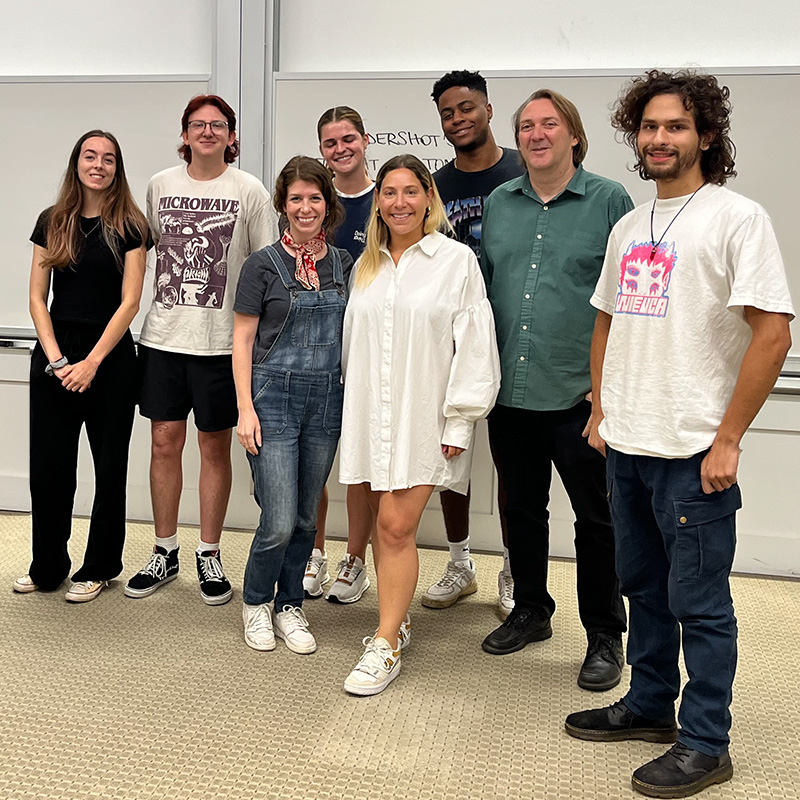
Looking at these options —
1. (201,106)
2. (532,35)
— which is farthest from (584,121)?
(201,106)

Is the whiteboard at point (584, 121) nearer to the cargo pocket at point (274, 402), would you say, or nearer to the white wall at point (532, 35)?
the white wall at point (532, 35)

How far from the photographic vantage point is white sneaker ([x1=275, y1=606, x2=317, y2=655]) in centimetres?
269

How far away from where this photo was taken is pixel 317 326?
2.59 metres

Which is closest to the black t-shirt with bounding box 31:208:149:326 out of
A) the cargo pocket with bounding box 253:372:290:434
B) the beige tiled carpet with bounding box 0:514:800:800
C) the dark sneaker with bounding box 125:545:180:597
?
the cargo pocket with bounding box 253:372:290:434

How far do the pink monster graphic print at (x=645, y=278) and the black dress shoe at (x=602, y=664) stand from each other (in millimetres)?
1042

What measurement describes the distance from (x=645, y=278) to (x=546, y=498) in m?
0.93

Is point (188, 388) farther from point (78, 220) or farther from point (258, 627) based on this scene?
point (258, 627)

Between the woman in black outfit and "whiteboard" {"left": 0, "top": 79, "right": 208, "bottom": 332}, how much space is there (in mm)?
881

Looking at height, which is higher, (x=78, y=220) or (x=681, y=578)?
(x=78, y=220)

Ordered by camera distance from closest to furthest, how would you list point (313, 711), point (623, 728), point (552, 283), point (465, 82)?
point (623, 728) < point (313, 711) < point (552, 283) < point (465, 82)

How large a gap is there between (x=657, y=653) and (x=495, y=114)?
225 cm

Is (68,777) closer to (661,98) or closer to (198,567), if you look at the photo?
(198,567)

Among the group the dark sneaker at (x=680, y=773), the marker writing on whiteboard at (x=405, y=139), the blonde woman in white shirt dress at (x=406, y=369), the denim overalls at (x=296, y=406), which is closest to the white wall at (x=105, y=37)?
the marker writing on whiteboard at (x=405, y=139)

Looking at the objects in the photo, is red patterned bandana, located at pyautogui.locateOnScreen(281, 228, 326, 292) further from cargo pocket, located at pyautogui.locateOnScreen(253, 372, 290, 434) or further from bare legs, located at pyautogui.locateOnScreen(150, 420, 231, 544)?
bare legs, located at pyautogui.locateOnScreen(150, 420, 231, 544)
